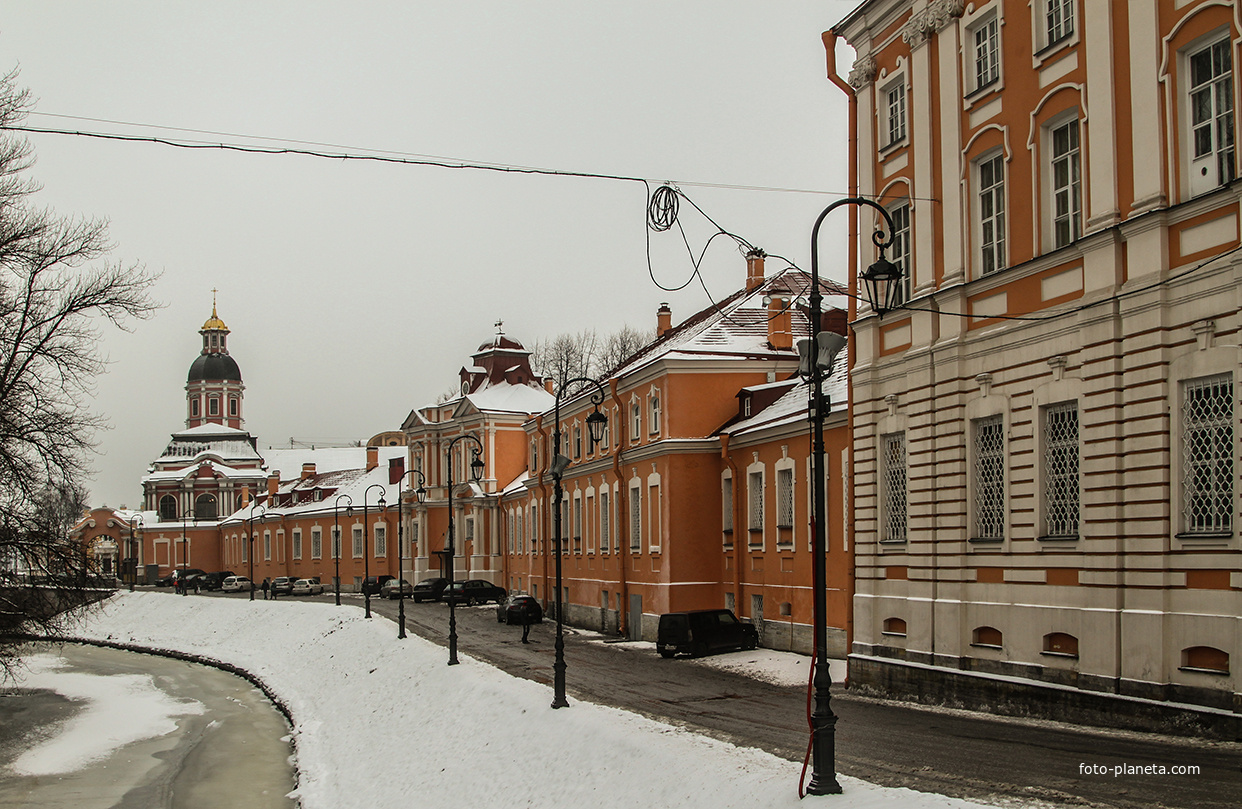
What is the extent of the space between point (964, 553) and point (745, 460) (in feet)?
49.6

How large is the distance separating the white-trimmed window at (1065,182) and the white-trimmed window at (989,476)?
132 inches

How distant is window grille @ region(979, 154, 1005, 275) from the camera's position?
2044 cm

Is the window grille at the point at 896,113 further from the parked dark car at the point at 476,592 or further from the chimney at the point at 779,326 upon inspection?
the parked dark car at the point at 476,592

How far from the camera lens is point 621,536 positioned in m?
42.0

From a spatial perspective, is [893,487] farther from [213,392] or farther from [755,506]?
[213,392]

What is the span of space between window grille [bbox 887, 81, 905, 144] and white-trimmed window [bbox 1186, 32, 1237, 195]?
24.3ft

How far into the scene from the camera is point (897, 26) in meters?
23.5

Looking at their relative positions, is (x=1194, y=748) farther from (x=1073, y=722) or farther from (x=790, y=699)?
(x=790, y=699)

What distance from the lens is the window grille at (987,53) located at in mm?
20453

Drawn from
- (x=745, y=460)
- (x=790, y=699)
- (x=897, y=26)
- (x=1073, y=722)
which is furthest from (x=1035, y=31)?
(x=745, y=460)

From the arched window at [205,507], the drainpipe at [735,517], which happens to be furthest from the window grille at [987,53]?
the arched window at [205,507]

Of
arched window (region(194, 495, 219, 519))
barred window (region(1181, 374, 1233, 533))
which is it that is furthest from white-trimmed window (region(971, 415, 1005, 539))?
arched window (region(194, 495, 219, 519))

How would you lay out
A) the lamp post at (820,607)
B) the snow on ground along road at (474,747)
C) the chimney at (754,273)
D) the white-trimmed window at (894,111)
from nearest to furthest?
the lamp post at (820,607), the snow on ground along road at (474,747), the white-trimmed window at (894,111), the chimney at (754,273)

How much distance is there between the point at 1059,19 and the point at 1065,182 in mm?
2601
